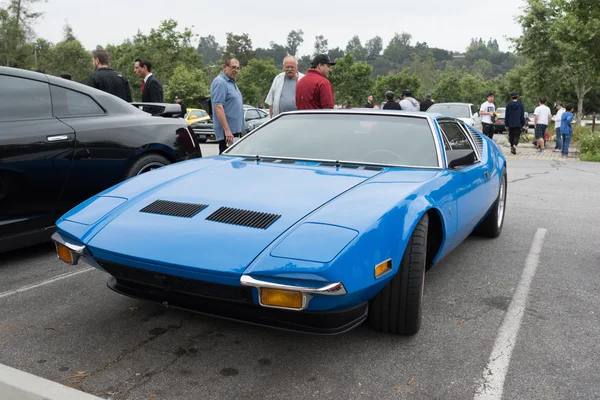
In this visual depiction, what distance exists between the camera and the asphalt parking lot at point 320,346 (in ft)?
7.73

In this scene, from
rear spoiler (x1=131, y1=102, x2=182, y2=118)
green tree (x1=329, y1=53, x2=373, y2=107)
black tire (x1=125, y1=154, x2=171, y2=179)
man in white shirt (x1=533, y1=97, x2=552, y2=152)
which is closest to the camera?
black tire (x1=125, y1=154, x2=171, y2=179)

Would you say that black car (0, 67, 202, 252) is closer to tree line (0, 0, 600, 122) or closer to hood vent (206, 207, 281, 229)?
hood vent (206, 207, 281, 229)

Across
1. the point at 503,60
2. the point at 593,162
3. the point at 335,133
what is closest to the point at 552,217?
the point at 335,133

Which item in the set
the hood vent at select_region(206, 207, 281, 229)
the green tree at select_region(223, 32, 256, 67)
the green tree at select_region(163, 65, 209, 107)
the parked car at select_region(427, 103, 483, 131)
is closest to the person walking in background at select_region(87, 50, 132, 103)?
the hood vent at select_region(206, 207, 281, 229)

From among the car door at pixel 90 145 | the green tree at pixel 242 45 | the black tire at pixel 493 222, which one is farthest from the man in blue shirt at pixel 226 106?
the green tree at pixel 242 45

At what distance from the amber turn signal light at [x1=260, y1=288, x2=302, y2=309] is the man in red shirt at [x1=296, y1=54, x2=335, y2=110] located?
4.21 metres

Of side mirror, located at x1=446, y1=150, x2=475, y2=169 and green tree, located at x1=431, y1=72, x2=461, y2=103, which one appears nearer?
side mirror, located at x1=446, y1=150, x2=475, y2=169

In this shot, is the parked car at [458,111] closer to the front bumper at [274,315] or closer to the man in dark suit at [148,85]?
the man in dark suit at [148,85]

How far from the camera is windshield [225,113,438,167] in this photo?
3.56 metres

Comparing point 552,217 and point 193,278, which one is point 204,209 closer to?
point 193,278

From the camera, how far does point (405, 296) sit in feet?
8.73

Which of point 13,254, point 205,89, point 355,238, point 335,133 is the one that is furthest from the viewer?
point 205,89

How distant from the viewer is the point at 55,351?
266 centimetres

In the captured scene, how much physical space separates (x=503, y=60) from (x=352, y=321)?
204607mm
